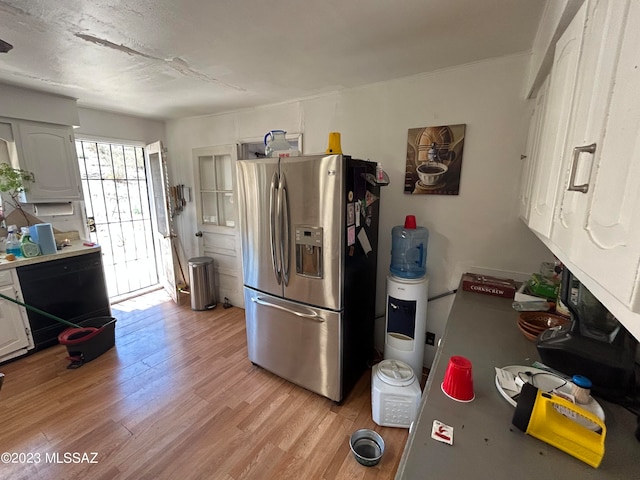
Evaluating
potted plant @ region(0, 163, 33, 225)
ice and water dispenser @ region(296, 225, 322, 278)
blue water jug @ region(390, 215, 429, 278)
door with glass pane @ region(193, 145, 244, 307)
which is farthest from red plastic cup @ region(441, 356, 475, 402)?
potted plant @ region(0, 163, 33, 225)

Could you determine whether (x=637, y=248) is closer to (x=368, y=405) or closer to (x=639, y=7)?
(x=639, y=7)

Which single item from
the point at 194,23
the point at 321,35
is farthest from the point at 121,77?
the point at 321,35

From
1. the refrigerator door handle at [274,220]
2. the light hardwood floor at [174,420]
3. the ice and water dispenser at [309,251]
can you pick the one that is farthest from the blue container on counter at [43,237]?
the ice and water dispenser at [309,251]

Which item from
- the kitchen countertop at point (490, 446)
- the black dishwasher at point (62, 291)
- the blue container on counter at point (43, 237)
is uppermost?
the blue container on counter at point (43, 237)

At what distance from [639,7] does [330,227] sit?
1364mm

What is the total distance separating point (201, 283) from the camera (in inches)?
132

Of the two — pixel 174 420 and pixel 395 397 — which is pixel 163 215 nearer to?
pixel 174 420

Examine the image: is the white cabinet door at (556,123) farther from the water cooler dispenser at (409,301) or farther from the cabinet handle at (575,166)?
the water cooler dispenser at (409,301)

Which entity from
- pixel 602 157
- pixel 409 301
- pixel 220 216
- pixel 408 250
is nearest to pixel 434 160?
pixel 408 250

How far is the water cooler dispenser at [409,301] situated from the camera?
1.98 metres

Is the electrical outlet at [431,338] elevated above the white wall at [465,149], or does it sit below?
below

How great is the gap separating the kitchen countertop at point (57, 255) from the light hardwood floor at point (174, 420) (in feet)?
2.80

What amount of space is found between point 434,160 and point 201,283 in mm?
2880

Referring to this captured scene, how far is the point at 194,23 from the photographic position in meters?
1.35
